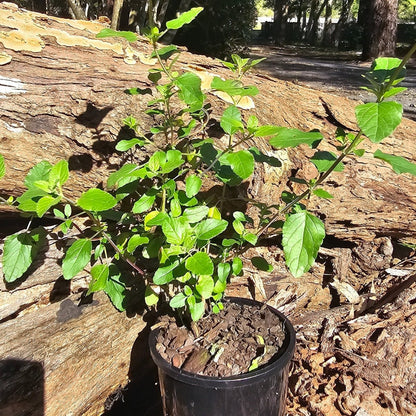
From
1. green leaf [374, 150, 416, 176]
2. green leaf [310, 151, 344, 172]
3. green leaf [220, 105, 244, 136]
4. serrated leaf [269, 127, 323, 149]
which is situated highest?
green leaf [220, 105, 244, 136]

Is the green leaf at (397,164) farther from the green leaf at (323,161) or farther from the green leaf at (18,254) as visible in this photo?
the green leaf at (18,254)

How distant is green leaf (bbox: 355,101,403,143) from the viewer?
112 cm

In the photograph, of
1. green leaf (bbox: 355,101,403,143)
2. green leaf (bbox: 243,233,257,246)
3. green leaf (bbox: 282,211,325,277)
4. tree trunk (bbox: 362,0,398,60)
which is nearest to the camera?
green leaf (bbox: 355,101,403,143)

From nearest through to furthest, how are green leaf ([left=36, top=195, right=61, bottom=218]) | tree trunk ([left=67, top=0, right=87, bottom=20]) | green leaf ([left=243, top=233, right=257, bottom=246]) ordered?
green leaf ([left=36, top=195, right=61, bottom=218]), green leaf ([left=243, top=233, right=257, bottom=246]), tree trunk ([left=67, top=0, right=87, bottom=20])

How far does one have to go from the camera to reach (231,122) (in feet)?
4.74

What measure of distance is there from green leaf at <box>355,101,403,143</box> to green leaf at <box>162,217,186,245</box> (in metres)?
0.63

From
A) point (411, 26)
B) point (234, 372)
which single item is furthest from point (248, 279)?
point (411, 26)

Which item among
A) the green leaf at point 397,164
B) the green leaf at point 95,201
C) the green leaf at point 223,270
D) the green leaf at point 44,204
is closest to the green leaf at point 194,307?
the green leaf at point 223,270

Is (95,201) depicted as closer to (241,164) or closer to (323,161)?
(241,164)

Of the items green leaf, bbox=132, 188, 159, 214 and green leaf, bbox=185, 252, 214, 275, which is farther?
green leaf, bbox=132, 188, 159, 214

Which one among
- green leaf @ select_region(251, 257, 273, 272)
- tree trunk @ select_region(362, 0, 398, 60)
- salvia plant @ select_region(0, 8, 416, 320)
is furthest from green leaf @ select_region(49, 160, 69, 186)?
tree trunk @ select_region(362, 0, 398, 60)

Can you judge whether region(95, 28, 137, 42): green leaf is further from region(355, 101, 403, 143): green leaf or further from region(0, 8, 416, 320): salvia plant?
region(355, 101, 403, 143): green leaf

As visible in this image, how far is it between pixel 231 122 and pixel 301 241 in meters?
0.43

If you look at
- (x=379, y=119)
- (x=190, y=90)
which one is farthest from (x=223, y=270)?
(x=379, y=119)
